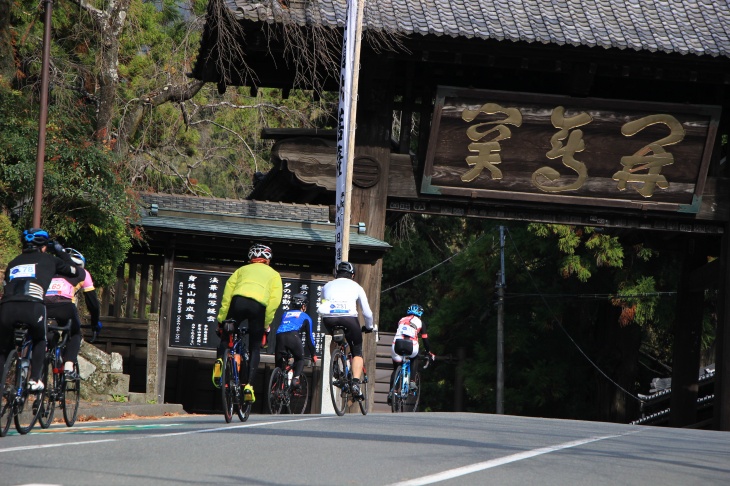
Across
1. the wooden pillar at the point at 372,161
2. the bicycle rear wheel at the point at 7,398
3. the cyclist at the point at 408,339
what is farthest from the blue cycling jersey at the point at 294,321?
the bicycle rear wheel at the point at 7,398

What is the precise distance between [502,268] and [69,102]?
16724mm

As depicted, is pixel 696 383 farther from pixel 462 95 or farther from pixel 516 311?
pixel 516 311

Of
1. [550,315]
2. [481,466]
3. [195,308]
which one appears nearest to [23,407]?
[481,466]

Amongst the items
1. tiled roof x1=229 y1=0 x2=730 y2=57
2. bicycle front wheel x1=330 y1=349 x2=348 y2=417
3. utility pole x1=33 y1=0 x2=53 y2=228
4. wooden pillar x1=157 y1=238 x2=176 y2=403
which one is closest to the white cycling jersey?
bicycle front wheel x1=330 y1=349 x2=348 y2=417

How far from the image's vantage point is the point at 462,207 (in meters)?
19.4

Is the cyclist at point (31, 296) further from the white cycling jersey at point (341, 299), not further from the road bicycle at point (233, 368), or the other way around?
the white cycling jersey at point (341, 299)

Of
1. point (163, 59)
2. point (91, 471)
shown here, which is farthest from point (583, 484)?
point (163, 59)

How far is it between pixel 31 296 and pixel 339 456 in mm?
3337

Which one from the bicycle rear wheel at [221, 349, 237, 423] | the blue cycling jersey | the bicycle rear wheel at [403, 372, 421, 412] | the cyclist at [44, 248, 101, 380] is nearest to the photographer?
the bicycle rear wheel at [221, 349, 237, 423]

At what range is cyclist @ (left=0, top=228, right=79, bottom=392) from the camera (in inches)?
376

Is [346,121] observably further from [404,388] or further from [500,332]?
[500,332]

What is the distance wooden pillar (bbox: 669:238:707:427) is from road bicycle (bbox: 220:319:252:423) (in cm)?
1299

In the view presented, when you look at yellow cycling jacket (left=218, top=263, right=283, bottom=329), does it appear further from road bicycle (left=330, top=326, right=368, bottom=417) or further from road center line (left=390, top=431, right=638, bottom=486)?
road center line (left=390, top=431, right=638, bottom=486)

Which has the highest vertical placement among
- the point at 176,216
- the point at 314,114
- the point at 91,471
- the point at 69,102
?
the point at 314,114
